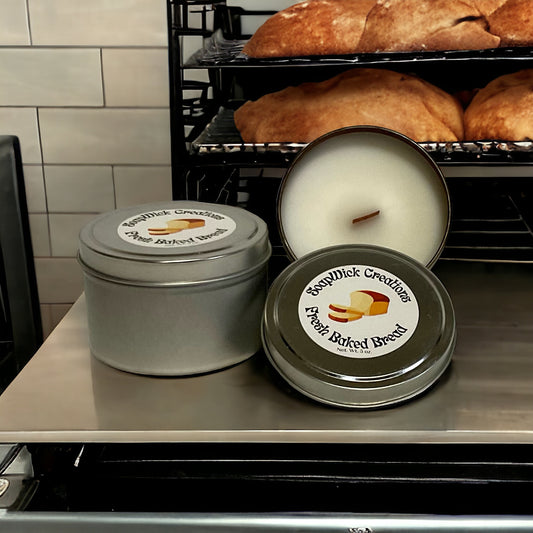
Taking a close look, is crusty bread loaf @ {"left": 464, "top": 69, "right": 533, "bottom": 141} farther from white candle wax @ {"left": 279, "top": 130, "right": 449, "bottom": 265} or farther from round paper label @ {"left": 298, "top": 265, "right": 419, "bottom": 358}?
round paper label @ {"left": 298, "top": 265, "right": 419, "bottom": 358}

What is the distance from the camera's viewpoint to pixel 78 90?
139 cm

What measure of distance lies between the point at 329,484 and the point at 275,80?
0.88m

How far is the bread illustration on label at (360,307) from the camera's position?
761 millimetres

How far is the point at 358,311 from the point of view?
2.51ft

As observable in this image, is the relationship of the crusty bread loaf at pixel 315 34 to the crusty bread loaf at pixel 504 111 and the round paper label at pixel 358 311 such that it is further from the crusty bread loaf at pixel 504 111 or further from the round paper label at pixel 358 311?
the round paper label at pixel 358 311

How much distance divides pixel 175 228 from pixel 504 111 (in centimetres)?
56

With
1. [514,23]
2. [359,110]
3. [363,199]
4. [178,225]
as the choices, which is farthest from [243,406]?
[514,23]

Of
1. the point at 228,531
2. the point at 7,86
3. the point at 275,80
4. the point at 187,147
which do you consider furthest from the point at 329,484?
the point at 7,86

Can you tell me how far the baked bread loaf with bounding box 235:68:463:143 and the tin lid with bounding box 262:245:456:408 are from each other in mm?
273

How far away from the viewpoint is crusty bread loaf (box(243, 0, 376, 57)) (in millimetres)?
989

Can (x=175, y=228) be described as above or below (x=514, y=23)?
below

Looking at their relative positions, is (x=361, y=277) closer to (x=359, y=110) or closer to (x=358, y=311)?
(x=358, y=311)

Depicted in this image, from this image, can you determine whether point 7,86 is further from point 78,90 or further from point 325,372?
point 325,372

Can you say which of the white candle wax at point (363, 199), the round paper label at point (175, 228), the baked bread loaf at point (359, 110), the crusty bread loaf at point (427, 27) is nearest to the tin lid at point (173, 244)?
the round paper label at point (175, 228)
